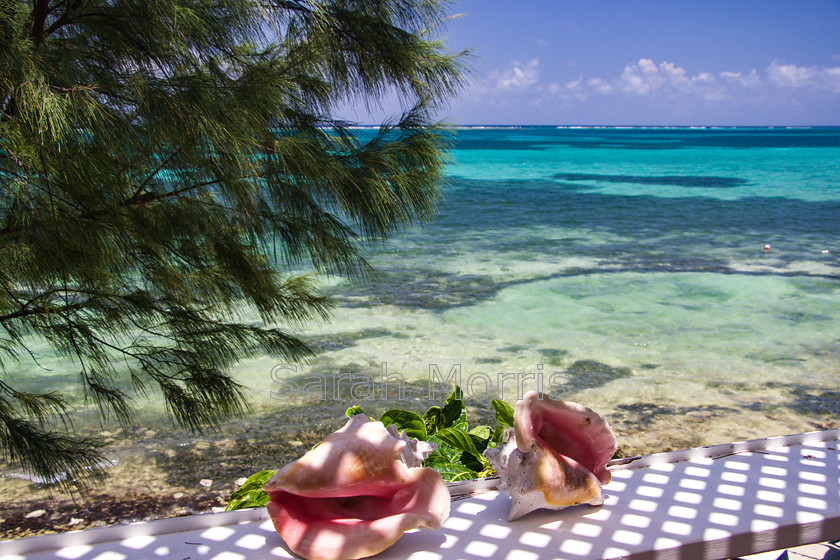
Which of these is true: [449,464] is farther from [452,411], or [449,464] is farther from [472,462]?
[452,411]

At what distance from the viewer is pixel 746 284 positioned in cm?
507

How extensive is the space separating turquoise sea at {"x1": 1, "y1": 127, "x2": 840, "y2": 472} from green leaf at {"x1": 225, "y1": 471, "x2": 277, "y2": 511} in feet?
3.00

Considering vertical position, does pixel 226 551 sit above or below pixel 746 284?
above

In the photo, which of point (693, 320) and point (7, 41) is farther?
point (693, 320)

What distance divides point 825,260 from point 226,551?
6.57m

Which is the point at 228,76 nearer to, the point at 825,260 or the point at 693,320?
the point at 693,320

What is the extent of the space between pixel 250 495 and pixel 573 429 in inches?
20.1

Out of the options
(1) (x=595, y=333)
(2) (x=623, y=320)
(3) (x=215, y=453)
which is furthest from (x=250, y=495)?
(2) (x=623, y=320)

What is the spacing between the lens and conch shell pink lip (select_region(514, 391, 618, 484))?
813mm

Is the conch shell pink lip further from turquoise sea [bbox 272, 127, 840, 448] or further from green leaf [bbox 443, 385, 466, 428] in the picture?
turquoise sea [bbox 272, 127, 840, 448]

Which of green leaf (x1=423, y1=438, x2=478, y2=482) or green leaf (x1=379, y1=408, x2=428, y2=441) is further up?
green leaf (x1=379, y1=408, x2=428, y2=441)

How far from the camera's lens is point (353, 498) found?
0.75 meters

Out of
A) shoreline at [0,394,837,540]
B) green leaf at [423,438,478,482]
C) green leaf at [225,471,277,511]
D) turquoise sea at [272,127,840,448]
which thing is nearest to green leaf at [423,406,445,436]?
green leaf at [423,438,478,482]

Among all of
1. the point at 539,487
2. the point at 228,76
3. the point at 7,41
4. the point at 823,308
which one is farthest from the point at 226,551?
the point at 823,308
